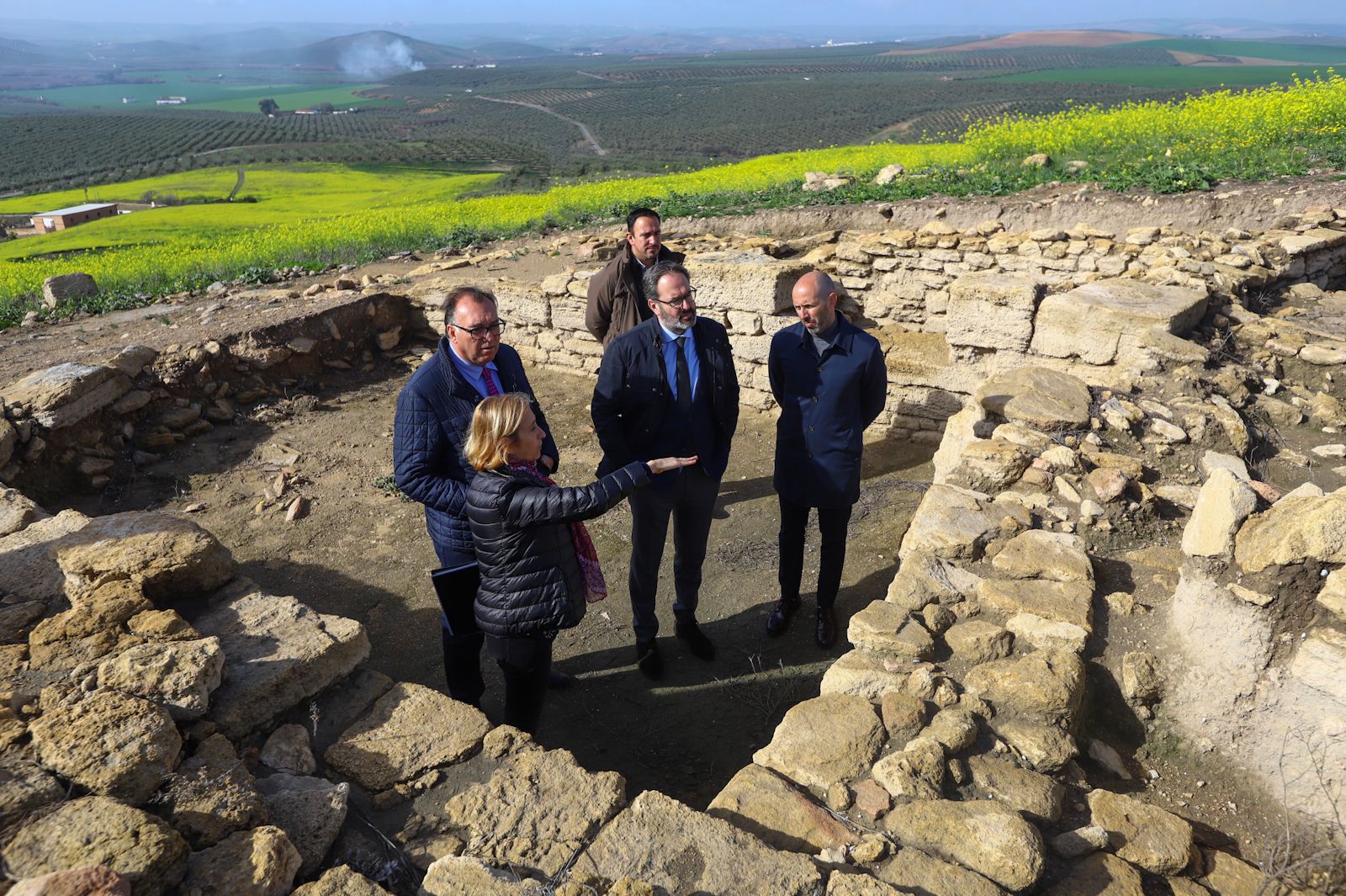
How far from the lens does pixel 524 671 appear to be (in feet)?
10.7

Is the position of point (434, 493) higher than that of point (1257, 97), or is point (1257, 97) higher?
point (1257, 97)

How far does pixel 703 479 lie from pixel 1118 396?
2.80m

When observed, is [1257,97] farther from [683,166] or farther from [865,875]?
[683,166]

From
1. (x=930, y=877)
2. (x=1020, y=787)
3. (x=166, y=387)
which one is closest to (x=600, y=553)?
(x=1020, y=787)


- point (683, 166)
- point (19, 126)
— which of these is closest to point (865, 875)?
point (683, 166)

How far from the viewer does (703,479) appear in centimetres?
411

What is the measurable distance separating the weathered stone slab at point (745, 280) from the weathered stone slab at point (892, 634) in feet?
14.3

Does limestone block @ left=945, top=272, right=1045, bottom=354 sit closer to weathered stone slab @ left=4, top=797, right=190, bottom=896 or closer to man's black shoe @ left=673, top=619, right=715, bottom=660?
man's black shoe @ left=673, top=619, right=715, bottom=660

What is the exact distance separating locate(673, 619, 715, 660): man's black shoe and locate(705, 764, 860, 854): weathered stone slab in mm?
1743

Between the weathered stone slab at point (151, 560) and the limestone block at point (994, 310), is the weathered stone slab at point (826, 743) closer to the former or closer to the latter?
the weathered stone slab at point (151, 560)

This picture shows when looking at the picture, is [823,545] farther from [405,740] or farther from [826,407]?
[405,740]

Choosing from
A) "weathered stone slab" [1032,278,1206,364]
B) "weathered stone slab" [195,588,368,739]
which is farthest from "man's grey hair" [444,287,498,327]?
"weathered stone slab" [1032,278,1206,364]

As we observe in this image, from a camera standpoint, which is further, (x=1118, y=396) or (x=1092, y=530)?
(x=1118, y=396)

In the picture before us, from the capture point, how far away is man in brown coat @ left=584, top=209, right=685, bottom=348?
209 inches
